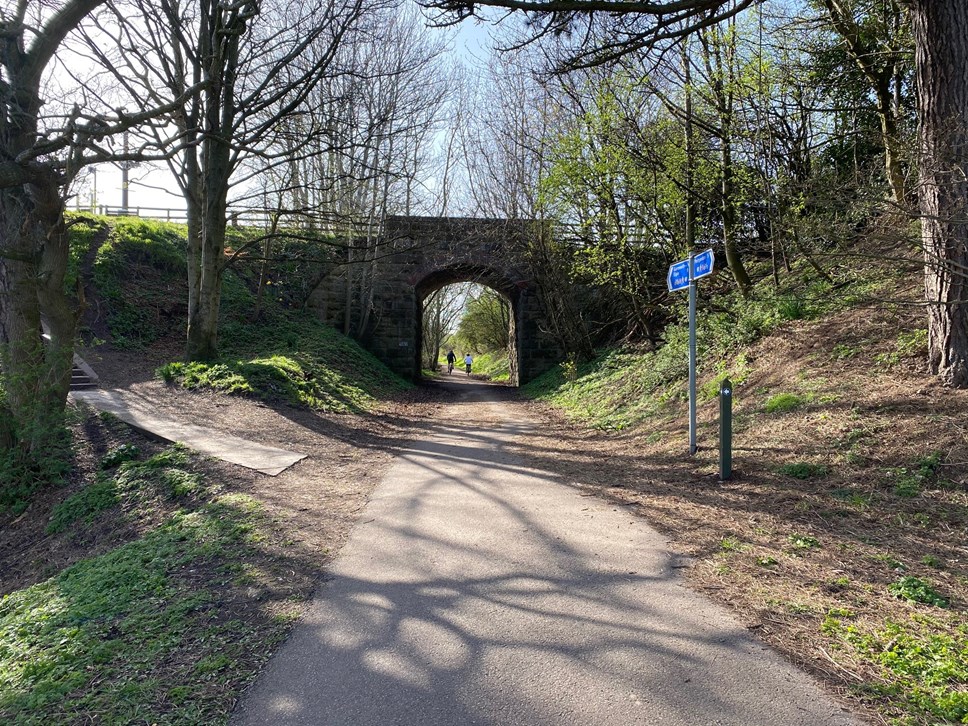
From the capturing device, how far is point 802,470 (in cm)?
600

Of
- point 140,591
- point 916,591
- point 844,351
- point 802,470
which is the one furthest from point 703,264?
point 140,591

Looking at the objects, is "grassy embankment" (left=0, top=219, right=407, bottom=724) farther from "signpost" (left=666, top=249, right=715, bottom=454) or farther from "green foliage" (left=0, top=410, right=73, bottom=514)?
"signpost" (left=666, top=249, right=715, bottom=454)

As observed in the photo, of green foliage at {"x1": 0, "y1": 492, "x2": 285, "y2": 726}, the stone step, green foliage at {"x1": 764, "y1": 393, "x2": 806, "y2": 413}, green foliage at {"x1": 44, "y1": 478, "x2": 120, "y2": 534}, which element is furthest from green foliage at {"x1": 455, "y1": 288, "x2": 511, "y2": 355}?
green foliage at {"x1": 0, "y1": 492, "x2": 285, "y2": 726}

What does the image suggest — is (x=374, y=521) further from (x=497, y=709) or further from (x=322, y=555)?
(x=497, y=709)

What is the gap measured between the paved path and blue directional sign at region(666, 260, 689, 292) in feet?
12.0

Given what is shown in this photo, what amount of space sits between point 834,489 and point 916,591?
1.80 meters

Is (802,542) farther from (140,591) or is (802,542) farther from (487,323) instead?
(487,323)

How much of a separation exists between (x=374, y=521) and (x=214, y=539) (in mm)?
1368

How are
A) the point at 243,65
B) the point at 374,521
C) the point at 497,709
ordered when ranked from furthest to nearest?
the point at 243,65, the point at 374,521, the point at 497,709

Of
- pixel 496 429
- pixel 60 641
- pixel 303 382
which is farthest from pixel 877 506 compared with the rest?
pixel 303 382

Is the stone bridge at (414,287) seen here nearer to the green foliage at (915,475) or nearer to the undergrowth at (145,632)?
the green foliage at (915,475)

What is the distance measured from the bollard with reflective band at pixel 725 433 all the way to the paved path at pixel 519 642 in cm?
144

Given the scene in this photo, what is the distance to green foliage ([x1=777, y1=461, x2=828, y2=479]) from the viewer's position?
19.3ft

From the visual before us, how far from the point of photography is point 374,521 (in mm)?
5746
